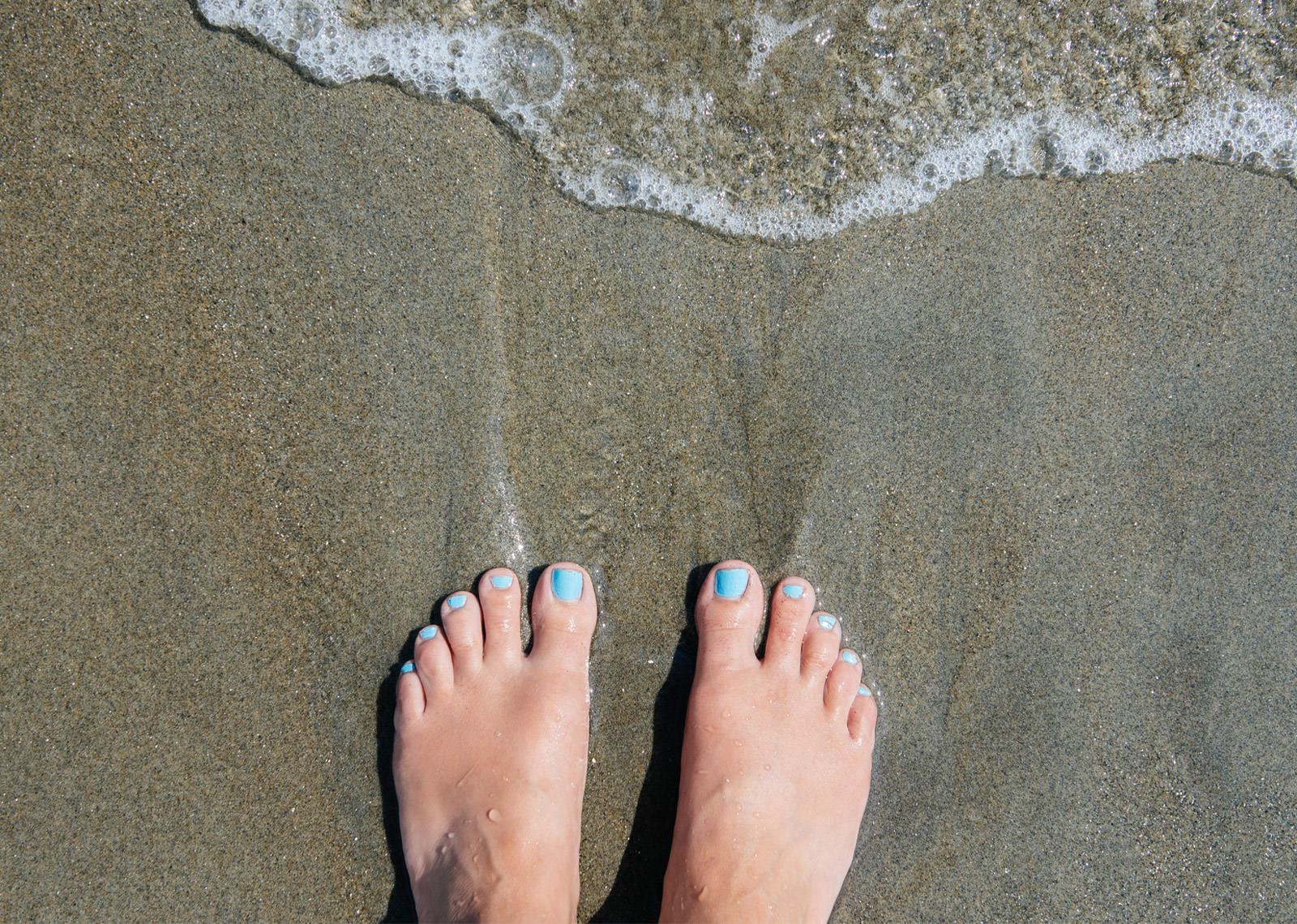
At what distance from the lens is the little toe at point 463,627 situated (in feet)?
5.60

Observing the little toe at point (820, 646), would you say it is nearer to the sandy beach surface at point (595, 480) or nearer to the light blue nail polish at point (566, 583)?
the sandy beach surface at point (595, 480)

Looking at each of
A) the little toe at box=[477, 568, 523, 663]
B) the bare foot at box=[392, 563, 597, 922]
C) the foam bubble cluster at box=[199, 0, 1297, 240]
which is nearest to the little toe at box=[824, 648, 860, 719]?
the bare foot at box=[392, 563, 597, 922]

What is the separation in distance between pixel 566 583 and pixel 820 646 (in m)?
0.68

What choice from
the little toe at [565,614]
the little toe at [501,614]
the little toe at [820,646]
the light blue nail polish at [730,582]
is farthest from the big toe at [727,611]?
the little toe at [501,614]

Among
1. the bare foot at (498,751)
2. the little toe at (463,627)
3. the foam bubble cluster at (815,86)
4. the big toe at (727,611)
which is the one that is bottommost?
the bare foot at (498,751)

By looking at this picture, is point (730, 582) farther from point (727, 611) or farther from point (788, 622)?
point (788, 622)

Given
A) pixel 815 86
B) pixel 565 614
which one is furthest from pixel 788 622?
pixel 815 86

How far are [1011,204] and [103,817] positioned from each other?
8.57 ft

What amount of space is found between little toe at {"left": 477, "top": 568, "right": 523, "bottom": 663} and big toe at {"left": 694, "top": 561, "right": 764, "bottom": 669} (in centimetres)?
45

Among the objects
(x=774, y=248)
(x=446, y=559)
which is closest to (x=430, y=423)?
(x=446, y=559)

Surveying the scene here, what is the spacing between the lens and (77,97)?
159cm

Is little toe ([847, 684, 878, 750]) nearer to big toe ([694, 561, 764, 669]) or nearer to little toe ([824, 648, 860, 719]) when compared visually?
little toe ([824, 648, 860, 719])

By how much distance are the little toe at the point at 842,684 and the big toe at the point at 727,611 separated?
0.24 metres

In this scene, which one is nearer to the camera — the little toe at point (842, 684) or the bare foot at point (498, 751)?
the bare foot at point (498, 751)
